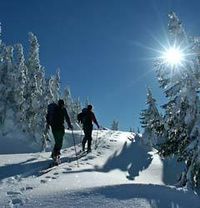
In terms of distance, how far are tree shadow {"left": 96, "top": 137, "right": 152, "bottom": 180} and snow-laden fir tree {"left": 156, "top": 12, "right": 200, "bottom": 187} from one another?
84.6 inches

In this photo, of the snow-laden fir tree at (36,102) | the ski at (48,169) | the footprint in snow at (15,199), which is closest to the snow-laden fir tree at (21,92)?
the snow-laden fir tree at (36,102)

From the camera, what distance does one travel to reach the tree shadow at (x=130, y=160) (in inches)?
737

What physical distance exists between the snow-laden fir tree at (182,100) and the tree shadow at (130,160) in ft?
7.05

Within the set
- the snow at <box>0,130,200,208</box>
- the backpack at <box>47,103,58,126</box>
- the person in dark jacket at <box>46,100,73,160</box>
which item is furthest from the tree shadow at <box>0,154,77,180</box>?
the backpack at <box>47,103,58,126</box>

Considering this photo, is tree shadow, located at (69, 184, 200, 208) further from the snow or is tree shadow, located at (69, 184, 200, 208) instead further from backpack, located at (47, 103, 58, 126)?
backpack, located at (47, 103, 58, 126)

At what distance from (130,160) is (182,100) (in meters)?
6.24

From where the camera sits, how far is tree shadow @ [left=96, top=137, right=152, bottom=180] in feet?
61.4

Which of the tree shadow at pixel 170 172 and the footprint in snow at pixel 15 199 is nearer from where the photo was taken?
the footprint in snow at pixel 15 199

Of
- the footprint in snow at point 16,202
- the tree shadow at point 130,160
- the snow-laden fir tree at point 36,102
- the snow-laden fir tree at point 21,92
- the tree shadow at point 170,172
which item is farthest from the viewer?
the snow-laden fir tree at point 21,92

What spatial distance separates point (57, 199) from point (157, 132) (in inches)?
453

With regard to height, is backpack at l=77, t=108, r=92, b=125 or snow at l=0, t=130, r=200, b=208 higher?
backpack at l=77, t=108, r=92, b=125

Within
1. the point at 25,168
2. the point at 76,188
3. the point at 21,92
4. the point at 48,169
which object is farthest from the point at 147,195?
the point at 21,92

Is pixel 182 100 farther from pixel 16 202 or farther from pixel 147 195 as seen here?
pixel 16 202

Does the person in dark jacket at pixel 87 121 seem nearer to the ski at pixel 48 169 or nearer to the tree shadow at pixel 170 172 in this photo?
the tree shadow at pixel 170 172
